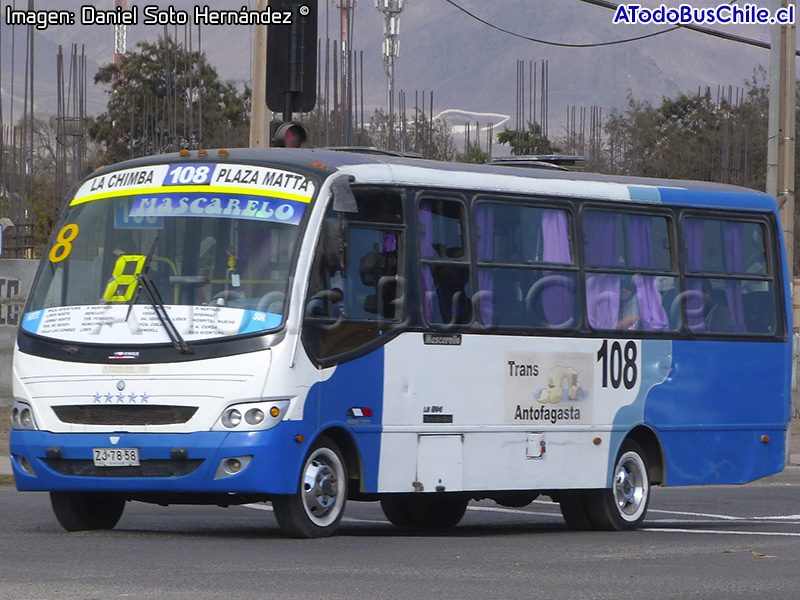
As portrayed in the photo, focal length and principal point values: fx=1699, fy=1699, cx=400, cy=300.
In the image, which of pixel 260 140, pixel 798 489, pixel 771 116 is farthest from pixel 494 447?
pixel 771 116

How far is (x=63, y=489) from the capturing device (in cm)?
1150

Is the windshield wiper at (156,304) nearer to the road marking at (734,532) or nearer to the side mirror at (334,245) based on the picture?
the side mirror at (334,245)

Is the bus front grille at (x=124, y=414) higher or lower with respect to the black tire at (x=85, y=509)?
higher

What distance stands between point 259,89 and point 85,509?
24.3 ft

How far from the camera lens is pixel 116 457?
11320 mm

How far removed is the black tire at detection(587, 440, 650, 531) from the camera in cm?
1402

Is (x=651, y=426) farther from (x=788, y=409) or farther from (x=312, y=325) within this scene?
(x=312, y=325)

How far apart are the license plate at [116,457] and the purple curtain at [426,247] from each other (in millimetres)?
2506

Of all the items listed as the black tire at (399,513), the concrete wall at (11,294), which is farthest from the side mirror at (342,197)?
the concrete wall at (11,294)

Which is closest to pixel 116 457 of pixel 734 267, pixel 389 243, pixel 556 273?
pixel 389 243

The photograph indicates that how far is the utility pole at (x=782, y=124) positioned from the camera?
23984 mm

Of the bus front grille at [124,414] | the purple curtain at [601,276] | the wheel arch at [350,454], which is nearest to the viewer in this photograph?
the bus front grille at [124,414]

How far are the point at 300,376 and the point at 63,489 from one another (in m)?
1.78

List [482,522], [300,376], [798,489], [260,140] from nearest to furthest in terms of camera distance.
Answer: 1. [300,376]
2. [482,522]
3. [260,140]
4. [798,489]
